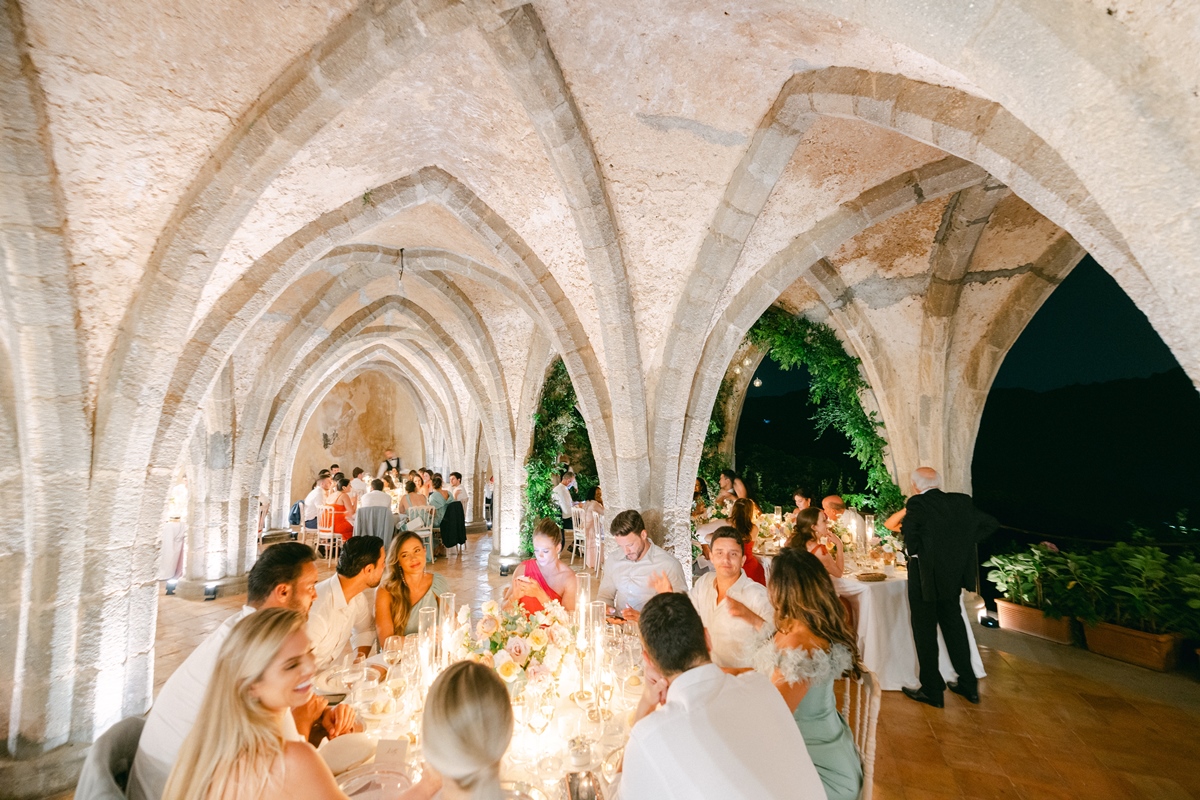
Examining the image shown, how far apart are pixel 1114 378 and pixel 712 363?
10849 millimetres

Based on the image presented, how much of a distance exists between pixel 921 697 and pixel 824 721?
2.72 meters

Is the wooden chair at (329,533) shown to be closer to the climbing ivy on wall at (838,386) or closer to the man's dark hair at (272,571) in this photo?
the man's dark hair at (272,571)

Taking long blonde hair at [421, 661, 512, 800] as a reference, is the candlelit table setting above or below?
below

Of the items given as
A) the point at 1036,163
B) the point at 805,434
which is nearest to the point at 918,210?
the point at 1036,163

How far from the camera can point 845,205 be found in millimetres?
4324

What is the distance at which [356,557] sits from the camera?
2.69 meters

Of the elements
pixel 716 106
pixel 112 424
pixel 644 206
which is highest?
pixel 716 106

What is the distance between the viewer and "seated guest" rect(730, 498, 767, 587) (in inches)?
149

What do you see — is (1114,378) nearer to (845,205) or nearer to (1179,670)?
(1179,670)

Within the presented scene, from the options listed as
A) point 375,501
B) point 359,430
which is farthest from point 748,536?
point 359,430

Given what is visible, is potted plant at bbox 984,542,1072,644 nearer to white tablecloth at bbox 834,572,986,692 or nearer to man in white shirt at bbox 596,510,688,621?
white tablecloth at bbox 834,572,986,692

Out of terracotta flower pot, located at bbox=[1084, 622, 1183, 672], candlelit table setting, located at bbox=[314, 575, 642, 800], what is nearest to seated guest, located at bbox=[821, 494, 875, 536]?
terracotta flower pot, located at bbox=[1084, 622, 1183, 672]

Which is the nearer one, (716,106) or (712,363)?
(716,106)

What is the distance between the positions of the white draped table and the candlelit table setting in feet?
8.08
